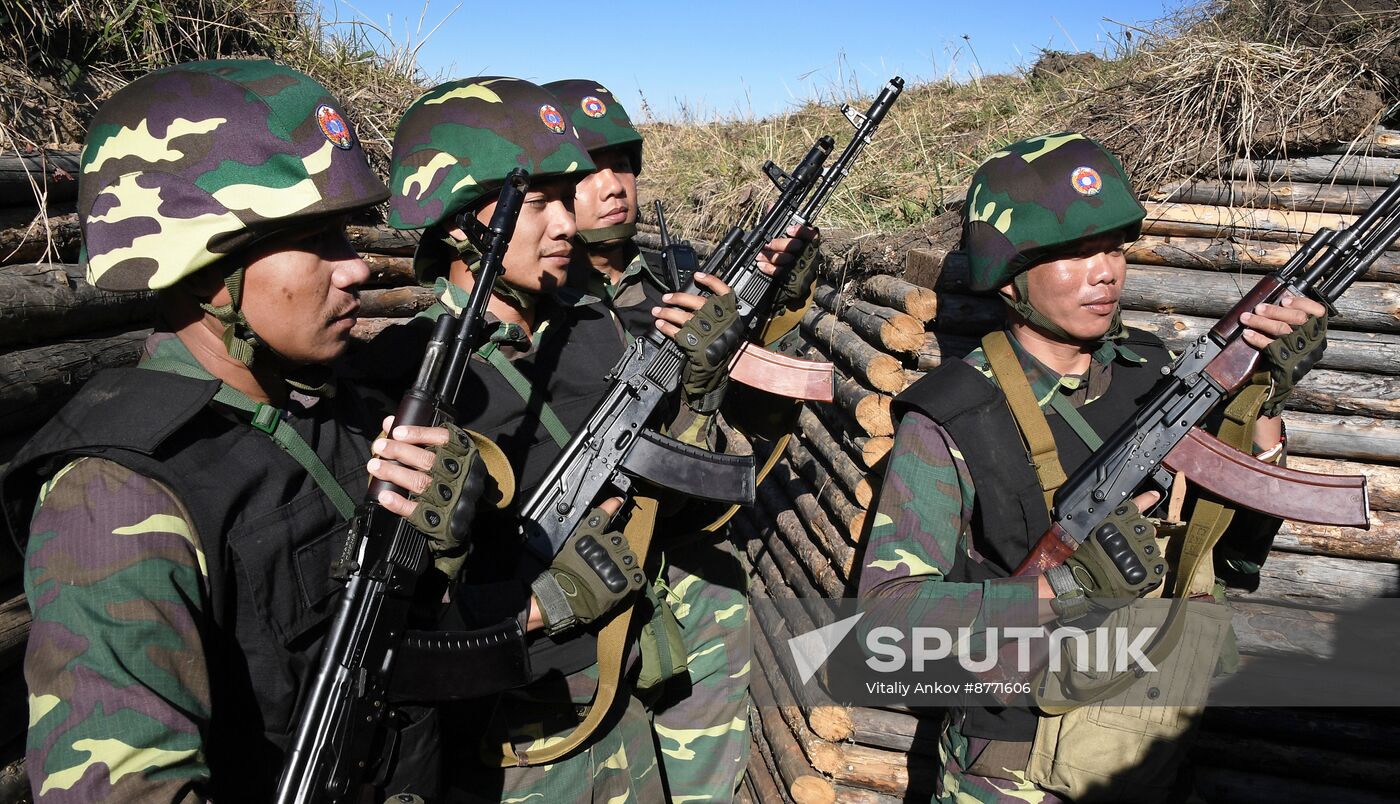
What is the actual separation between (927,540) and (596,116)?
2.75 m

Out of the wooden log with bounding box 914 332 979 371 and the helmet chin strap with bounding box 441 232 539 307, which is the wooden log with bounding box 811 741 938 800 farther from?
the helmet chin strap with bounding box 441 232 539 307

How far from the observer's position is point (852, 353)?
16.7 feet

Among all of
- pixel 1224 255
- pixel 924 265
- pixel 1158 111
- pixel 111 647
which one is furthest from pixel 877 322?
pixel 111 647

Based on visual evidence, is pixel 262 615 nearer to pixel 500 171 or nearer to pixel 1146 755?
pixel 500 171

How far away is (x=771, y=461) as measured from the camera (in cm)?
428

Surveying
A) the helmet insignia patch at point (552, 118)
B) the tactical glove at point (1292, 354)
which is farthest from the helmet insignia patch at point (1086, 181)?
the helmet insignia patch at point (552, 118)

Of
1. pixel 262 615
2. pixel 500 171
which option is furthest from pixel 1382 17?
pixel 262 615

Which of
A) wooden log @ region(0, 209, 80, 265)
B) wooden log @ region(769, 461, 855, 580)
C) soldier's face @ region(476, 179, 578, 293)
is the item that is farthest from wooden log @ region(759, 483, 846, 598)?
wooden log @ region(0, 209, 80, 265)

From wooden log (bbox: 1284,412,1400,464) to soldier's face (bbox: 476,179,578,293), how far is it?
3527 mm

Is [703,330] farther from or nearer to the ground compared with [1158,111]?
nearer to the ground

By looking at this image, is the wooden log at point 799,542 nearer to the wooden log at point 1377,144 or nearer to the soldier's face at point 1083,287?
the soldier's face at point 1083,287

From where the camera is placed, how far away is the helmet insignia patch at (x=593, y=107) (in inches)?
178

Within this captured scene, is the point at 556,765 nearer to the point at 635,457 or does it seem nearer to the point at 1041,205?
the point at 635,457

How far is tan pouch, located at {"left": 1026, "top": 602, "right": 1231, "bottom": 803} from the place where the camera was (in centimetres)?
272
